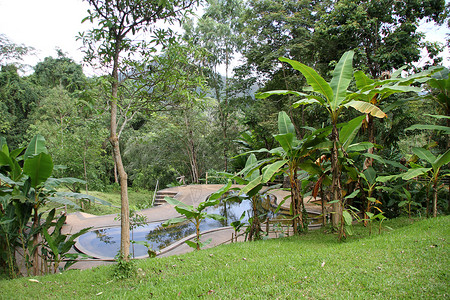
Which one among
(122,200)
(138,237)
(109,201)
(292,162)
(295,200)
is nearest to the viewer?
(122,200)

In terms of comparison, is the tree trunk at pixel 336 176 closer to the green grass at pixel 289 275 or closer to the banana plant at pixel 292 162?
the banana plant at pixel 292 162

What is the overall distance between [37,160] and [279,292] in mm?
3483

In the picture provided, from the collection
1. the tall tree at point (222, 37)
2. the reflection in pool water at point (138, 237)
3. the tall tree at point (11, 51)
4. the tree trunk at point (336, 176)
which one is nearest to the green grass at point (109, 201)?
the reflection in pool water at point (138, 237)

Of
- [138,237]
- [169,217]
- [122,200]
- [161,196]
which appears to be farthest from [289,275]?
[161,196]

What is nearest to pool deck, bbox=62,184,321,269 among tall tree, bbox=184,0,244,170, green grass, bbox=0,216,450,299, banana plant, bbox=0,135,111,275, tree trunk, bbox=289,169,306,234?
tree trunk, bbox=289,169,306,234

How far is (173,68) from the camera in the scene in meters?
3.91

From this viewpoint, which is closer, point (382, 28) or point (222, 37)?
point (382, 28)

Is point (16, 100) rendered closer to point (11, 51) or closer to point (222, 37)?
point (11, 51)

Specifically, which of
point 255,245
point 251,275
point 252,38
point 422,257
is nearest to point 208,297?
point 251,275

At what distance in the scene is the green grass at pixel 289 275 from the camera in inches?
90.4

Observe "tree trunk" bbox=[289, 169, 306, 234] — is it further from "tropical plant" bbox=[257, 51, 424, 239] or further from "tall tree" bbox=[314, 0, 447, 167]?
"tall tree" bbox=[314, 0, 447, 167]

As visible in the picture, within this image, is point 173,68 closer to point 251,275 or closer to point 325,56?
point 251,275

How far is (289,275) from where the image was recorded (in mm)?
2660

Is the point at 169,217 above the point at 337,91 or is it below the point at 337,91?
below
